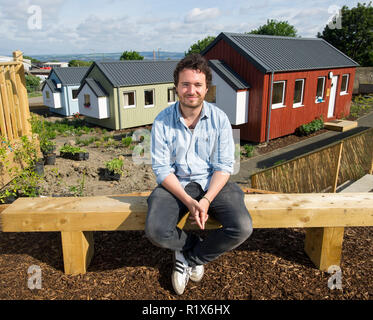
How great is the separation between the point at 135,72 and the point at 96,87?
253cm

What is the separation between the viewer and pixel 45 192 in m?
7.01

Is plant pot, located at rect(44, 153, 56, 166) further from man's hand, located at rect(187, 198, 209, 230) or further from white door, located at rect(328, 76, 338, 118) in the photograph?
white door, located at rect(328, 76, 338, 118)

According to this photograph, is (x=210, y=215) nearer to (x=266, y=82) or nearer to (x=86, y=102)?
(x=266, y=82)

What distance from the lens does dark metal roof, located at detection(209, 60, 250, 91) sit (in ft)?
47.6

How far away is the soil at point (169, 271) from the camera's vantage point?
9.82ft

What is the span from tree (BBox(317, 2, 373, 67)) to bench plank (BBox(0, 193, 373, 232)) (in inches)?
1421

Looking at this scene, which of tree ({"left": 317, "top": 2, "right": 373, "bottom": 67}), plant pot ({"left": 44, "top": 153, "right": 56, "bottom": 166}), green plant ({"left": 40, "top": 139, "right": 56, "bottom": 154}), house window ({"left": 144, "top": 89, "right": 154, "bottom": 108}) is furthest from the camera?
tree ({"left": 317, "top": 2, "right": 373, "bottom": 67})

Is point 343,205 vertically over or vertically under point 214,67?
under

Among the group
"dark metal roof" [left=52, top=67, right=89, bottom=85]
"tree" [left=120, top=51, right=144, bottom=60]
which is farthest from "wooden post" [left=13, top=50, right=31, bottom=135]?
"tree" [left=120, top=51, right=144, bottom=60]

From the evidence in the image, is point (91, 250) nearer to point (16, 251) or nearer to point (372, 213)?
point (16, 251)
